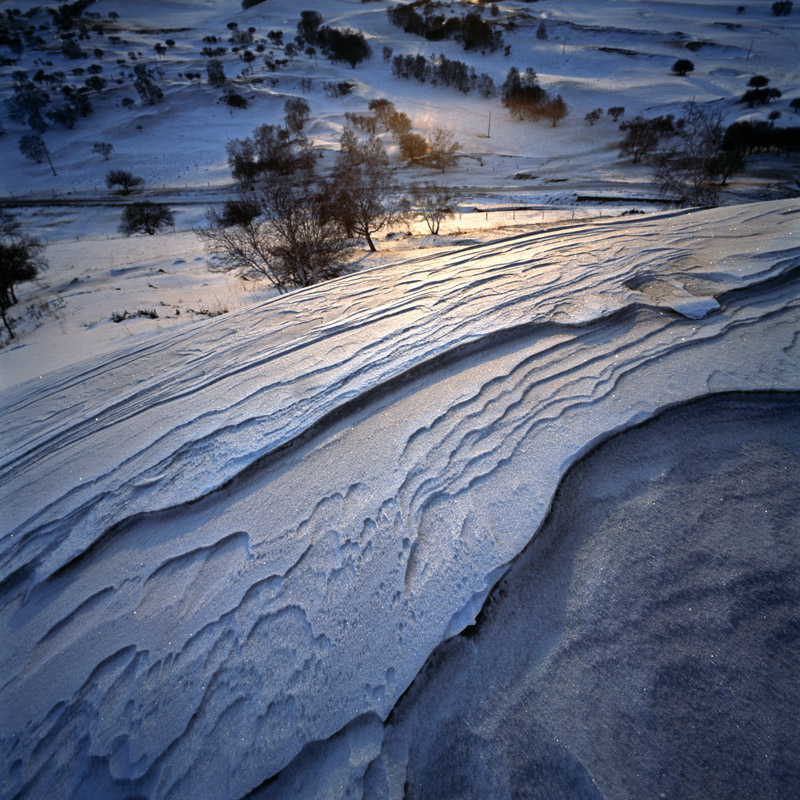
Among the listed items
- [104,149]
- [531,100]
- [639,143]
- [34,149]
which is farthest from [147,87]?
[639,143]

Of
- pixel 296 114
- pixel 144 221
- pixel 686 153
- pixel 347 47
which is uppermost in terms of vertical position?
pixel 347 47

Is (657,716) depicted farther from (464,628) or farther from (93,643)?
(93,643)

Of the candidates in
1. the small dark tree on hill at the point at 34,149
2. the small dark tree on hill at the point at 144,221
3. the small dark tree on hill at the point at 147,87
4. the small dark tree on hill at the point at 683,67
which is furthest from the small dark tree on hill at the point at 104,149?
the small dark tree on hill at the point at 683,67

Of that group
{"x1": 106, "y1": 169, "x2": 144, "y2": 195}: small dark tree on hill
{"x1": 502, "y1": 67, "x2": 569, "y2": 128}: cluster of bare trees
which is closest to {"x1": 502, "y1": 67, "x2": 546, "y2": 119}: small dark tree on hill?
{"x1": 502, "y1": 67, "x2": 569, "y2": 128}: cluster of bare trees

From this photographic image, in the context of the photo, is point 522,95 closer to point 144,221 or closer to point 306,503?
point 144,221

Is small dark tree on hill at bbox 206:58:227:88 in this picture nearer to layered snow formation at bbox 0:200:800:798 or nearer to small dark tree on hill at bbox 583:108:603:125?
small dark tree on hill at bbox 583:108:603:125

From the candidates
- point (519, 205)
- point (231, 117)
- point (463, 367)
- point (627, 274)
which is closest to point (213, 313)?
point (463, 367)

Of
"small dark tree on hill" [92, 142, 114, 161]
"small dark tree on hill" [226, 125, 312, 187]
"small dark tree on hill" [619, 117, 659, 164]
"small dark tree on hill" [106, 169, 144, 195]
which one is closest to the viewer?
"small dark tree on hill" [619, 117, 659, 164]
